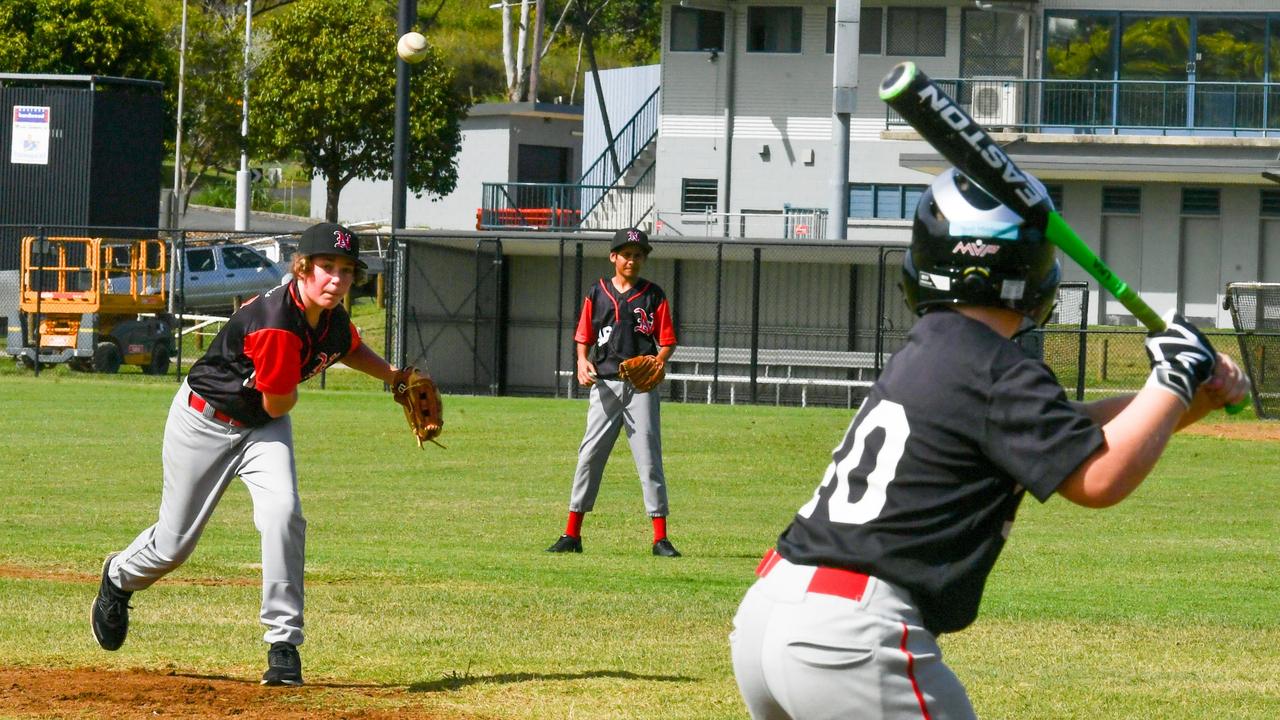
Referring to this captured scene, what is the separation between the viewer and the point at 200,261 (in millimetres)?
34031

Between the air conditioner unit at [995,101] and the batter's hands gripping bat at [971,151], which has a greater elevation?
the air conditioner unit at [995,101]

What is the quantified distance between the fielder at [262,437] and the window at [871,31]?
3255cm

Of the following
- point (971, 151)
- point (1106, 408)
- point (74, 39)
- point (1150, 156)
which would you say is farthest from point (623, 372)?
point (74, 39)

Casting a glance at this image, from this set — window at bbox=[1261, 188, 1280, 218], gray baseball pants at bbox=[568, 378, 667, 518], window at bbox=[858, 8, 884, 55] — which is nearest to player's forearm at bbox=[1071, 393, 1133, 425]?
gray baseball pants at bbox=[568, 378, 667, 518]

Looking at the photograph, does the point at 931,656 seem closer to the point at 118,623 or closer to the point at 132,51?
the point at 118,623

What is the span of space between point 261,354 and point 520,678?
170 cm

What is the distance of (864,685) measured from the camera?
312 centimetres

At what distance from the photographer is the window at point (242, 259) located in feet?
112

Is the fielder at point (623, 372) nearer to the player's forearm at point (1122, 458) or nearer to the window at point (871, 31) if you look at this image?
the player's forearm at point (1122, 458)

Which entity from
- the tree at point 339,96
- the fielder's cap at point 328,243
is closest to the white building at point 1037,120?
the tree at point 339,96

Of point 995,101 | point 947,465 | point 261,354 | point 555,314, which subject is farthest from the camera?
point 995,101

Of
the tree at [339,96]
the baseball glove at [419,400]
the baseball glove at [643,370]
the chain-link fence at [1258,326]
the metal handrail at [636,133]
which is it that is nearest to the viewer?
the baseball glove at [419,400]

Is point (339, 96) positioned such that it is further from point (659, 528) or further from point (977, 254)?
point (977, 254)

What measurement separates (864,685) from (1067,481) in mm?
559
